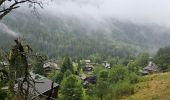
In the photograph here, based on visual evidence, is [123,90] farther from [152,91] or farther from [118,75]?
[118,75]

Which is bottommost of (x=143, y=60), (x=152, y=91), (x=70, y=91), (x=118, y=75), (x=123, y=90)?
(x=123, y=90)

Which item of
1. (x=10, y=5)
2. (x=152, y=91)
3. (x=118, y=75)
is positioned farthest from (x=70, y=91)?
(x=10, y=5)

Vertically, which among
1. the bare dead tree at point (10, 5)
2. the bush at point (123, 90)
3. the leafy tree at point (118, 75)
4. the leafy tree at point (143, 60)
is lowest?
the bush at point (123, 90)

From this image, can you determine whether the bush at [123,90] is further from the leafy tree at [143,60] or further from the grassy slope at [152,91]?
the leafy tree at [143,60]

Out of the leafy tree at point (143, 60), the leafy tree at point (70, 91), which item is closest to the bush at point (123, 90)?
the leafy tree at point (70, 91)

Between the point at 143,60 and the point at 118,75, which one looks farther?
the point at 143,60

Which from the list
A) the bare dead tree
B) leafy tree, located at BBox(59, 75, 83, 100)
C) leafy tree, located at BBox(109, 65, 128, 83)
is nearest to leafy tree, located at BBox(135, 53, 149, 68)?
leafy tree, located at BBox(109, 65, 128, 83)

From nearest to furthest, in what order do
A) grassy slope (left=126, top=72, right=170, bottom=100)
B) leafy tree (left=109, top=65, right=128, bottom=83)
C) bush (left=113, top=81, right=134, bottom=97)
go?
grassy slope (left=126, top=72, right=170, bottom=100)
bush (left=113, top=81, right=134, bottom=97)
leafy tree (left=109, top=65, right=128, bottom=83)

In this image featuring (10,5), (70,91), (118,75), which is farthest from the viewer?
(118,75)

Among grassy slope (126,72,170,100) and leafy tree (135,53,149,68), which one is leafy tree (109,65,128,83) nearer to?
grassy slope (126,72,170,100)

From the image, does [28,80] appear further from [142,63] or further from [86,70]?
[86,70]

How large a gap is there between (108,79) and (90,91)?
8984 mm

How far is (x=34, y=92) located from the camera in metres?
6.48

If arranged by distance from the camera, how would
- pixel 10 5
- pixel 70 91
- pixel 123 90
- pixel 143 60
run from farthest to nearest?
pixel 143 60 → pixel 123 90 → pixel 70 91 → pixel 10 5
